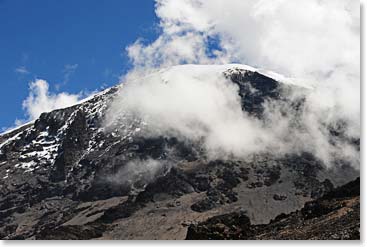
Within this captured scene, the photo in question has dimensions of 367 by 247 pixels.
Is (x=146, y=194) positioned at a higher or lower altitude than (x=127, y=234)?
higher

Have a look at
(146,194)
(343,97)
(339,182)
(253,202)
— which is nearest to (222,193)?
(253,202)

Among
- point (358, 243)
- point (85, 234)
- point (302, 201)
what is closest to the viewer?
point (358, 243)

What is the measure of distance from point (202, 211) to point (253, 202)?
17.8m

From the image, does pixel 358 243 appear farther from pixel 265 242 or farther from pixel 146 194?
pixel 146 194

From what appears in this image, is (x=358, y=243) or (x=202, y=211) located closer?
(x=358, y=243)

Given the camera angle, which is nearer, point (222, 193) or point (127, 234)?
point (127, 234)

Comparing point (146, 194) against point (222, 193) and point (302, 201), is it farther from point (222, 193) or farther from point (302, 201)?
point (302, 201)

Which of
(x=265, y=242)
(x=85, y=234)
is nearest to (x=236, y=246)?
(x=265, y=242)

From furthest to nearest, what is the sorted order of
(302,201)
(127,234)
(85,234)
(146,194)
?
(146,194) < (302,201) < (127,234) < (85,234)

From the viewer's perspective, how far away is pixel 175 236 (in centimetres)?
15800

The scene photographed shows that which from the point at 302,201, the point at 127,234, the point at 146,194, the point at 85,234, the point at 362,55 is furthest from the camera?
the point at 146,194

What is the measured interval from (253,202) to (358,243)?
590 ft

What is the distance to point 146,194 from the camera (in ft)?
641

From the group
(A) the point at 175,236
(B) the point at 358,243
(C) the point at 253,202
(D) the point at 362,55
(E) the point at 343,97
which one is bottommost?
(B) the point at 358,243
